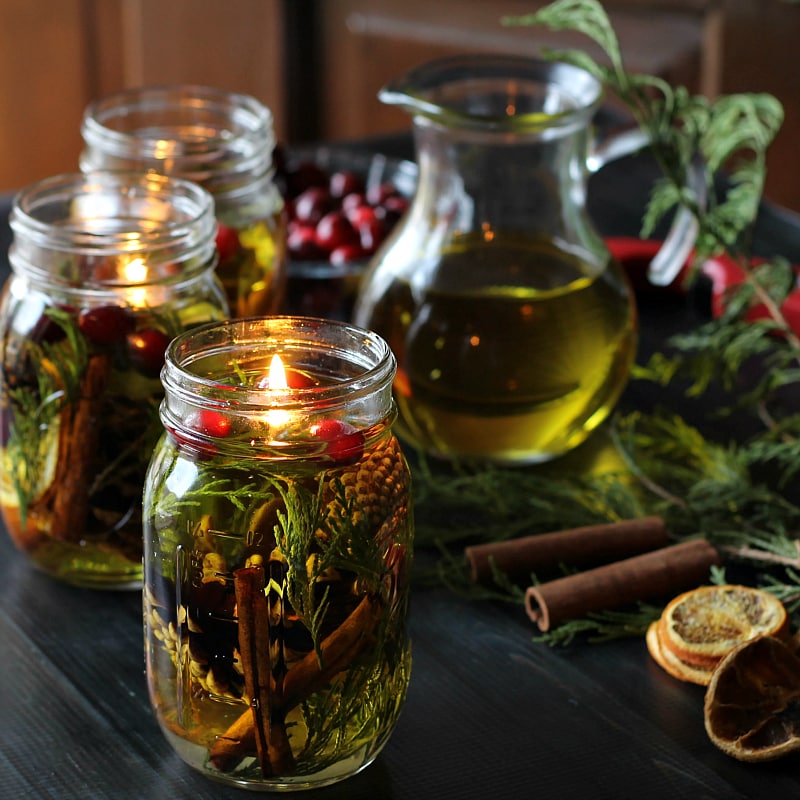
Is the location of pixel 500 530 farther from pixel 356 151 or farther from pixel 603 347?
pixel 356 151

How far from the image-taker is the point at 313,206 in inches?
53.3

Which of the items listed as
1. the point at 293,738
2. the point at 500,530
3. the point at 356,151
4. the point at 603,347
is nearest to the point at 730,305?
the point at 603,347

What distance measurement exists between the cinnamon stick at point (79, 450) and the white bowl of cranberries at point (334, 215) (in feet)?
1.42

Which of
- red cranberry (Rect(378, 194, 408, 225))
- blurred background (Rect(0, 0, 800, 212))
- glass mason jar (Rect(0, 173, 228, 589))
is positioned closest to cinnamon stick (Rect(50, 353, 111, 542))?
glass mason jar (Rect(0, 173, 228, 589))

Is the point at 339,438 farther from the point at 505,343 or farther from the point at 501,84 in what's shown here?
the point at 501,84

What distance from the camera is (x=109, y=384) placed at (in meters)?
0.75

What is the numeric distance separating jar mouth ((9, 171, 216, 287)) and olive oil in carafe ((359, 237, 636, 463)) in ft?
0.64

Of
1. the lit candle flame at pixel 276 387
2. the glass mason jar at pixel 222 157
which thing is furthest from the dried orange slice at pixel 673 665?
the glass mason jar at pixel 222 157

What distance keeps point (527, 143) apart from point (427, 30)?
6.65 feet

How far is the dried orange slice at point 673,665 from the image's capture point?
2.34 ft

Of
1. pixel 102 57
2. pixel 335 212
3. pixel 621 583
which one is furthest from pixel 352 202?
Answer: pixel 102 57

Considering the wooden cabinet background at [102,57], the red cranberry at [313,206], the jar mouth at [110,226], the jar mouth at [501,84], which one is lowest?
the wooden cabinet background at [102,57]

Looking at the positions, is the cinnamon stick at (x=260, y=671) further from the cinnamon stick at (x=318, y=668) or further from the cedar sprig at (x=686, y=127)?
the cedar sprig at (x=686, y=127)

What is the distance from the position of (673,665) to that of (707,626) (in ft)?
0.11
